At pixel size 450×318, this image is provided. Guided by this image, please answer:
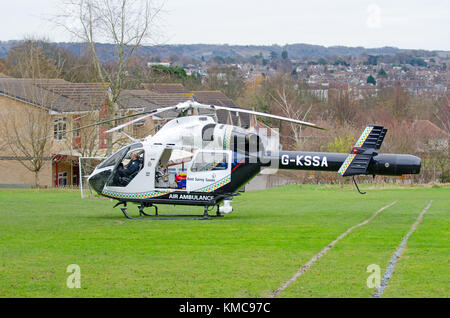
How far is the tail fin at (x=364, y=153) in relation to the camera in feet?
65.1

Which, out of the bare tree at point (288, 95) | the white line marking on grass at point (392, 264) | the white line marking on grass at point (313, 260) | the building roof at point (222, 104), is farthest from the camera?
the bare tree at point (288, 95)

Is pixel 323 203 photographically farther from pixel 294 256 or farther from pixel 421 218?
pixel 294 256

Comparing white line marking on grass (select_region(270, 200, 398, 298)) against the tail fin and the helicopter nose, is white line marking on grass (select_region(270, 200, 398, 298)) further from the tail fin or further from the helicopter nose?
the helicopter nose

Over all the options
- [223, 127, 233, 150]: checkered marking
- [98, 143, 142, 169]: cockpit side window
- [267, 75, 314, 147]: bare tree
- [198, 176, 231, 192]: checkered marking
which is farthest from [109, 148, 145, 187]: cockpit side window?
[267, 75, 314, 147]: bare tree

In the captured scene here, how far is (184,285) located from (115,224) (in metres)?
7.90

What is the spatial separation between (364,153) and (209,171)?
4.75 m

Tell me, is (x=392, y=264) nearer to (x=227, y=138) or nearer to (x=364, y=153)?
(x=364, y=153)

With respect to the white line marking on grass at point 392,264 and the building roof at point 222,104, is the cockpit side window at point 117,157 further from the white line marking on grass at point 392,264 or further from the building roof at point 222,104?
the building roof at point 222,104

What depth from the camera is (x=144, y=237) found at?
16.2 m

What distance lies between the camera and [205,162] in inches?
787

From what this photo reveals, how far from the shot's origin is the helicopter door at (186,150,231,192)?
1995 centimetres

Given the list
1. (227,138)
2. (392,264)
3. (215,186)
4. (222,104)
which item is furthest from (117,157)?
(222,104)

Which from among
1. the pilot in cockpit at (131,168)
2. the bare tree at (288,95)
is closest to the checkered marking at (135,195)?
the pilot in cockpit at (131,168)
